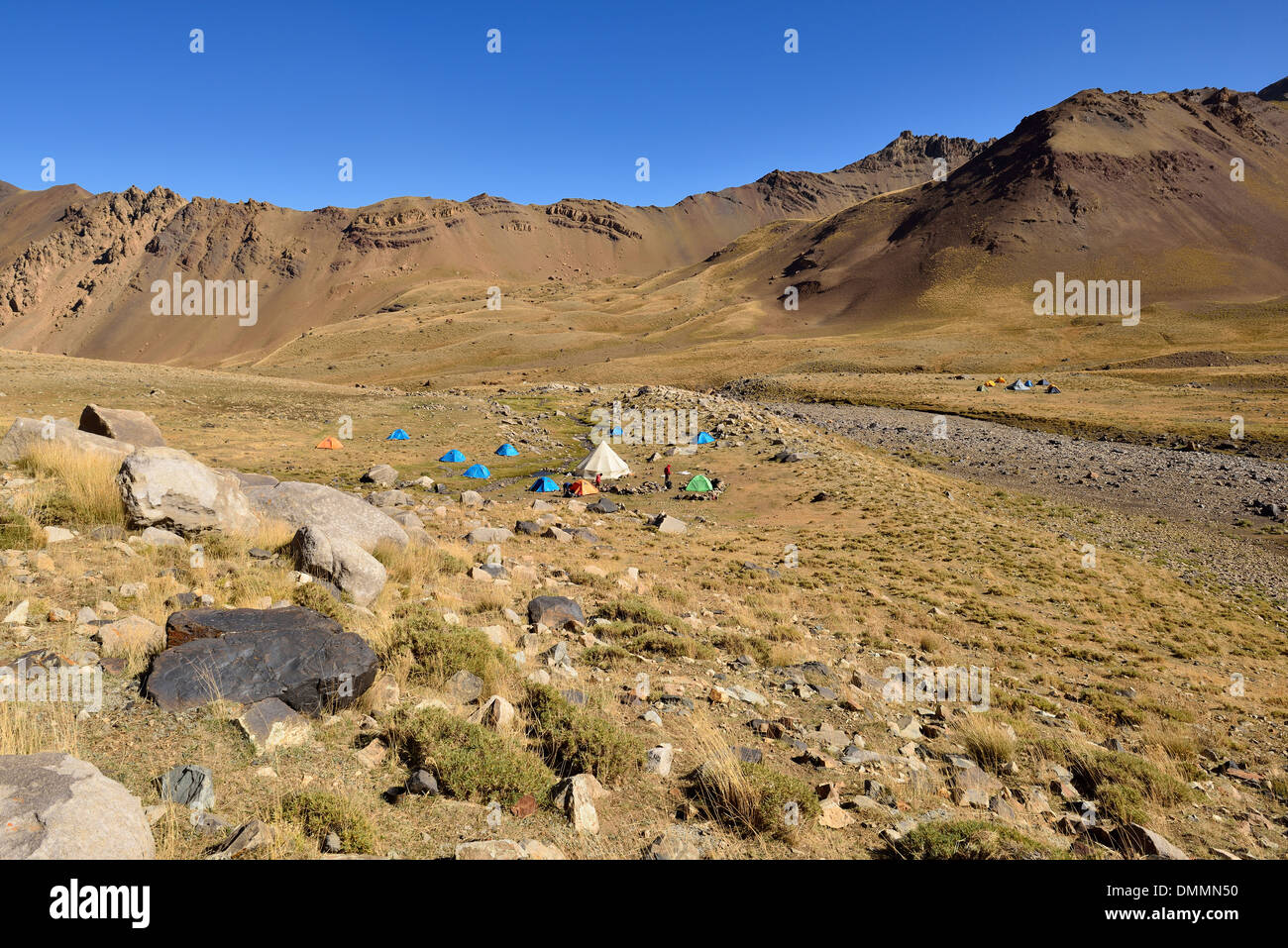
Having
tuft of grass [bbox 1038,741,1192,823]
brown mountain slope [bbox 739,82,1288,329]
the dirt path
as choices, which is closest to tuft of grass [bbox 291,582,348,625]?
tuft of grass [bbox 1038,741,1192,823]

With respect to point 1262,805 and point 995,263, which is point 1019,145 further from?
point 1262,805

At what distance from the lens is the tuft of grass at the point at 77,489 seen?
10.2 m

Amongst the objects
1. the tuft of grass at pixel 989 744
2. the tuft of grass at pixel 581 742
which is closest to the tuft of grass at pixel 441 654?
the tuft of grass at pixel 581 742

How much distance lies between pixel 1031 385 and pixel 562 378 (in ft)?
204

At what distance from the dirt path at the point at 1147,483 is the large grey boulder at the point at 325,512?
79.2 feet

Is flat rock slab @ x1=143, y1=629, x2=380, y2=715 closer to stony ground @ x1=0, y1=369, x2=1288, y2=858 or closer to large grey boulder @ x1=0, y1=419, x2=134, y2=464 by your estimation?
stony ground @ x1=0, y1=369, x2=1288, y2=858

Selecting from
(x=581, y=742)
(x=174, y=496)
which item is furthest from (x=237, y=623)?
(x=174, y=496)

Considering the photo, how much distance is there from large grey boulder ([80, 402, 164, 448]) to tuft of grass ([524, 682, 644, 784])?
15305 millimetres

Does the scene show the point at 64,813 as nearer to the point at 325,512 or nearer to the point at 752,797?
the point at 752,797

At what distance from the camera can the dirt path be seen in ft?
71.3

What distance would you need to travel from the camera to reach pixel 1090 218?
163m

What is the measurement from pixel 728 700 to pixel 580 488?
1888 cm
